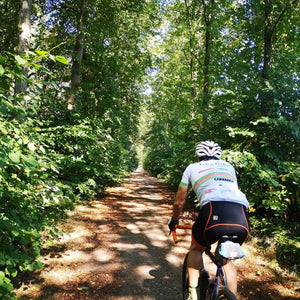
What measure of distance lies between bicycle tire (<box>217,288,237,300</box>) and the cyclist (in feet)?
0.60

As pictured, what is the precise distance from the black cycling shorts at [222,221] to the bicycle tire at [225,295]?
1.44 ft

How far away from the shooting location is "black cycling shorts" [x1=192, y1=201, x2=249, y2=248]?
232cm

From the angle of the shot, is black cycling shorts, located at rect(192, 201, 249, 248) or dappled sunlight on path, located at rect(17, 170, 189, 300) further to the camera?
dappled sunlight on path, located at rect(17, 170, 189, 300)

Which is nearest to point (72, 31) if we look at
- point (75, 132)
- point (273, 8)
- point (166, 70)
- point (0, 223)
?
point (75, 132)

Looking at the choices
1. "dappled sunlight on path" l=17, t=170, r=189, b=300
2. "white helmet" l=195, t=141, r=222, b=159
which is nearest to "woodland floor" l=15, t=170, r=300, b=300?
"dappled sunlight on path" l=17, t=170, r=189, b=300

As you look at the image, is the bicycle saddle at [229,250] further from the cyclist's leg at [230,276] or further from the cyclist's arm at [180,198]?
the cyclist's arm at [180,198]

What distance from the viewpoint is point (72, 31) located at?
980 cm

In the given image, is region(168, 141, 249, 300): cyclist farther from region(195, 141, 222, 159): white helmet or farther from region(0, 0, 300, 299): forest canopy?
region(0, 0, 300, 299): forest canopy

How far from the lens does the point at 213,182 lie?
257 cm

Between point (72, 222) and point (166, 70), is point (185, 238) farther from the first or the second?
point (166, 70)

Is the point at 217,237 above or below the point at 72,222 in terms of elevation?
above

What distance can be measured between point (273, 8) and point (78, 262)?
861 cm

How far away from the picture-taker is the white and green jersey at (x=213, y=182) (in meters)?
2.48

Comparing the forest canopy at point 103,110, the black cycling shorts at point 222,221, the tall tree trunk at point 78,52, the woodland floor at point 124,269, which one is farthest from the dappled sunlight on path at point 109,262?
the tall tree trunk at point 78,52
